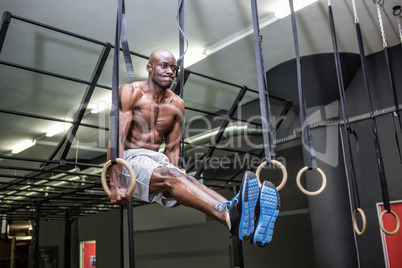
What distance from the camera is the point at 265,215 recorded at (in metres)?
1.98

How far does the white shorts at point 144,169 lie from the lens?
2.49 meters

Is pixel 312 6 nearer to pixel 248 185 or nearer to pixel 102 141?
pixel 248 185

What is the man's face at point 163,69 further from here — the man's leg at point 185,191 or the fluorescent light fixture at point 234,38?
the fluorescent light fixture at point 234,38

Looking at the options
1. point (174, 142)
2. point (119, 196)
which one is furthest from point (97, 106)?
point (119, 196)

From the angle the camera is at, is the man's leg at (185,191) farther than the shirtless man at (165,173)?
Yes

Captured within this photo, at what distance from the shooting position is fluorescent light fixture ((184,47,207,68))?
203 inches

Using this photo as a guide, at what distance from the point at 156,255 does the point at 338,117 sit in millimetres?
5550

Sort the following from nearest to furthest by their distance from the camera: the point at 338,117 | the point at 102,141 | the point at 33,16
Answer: the point at 33,16
the point at 338,117
the point at 102,141

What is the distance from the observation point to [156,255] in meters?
9.10

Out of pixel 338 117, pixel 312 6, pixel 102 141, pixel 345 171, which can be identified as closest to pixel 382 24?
pixel 312 6

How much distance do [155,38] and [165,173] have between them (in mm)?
2725

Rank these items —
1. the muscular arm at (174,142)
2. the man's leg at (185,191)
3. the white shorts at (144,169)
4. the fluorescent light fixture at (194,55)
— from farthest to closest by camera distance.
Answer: the fluorescent light fixture at (194,55) < the muscular arm at (174,142) < the white shorts at (144,169) < the man's leg at (185,191)

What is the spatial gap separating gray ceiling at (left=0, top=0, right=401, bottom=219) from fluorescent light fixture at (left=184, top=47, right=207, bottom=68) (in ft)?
0.31

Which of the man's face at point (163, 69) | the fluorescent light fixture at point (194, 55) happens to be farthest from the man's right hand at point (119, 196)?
the fluorescent light fixture at point (194, 55)
